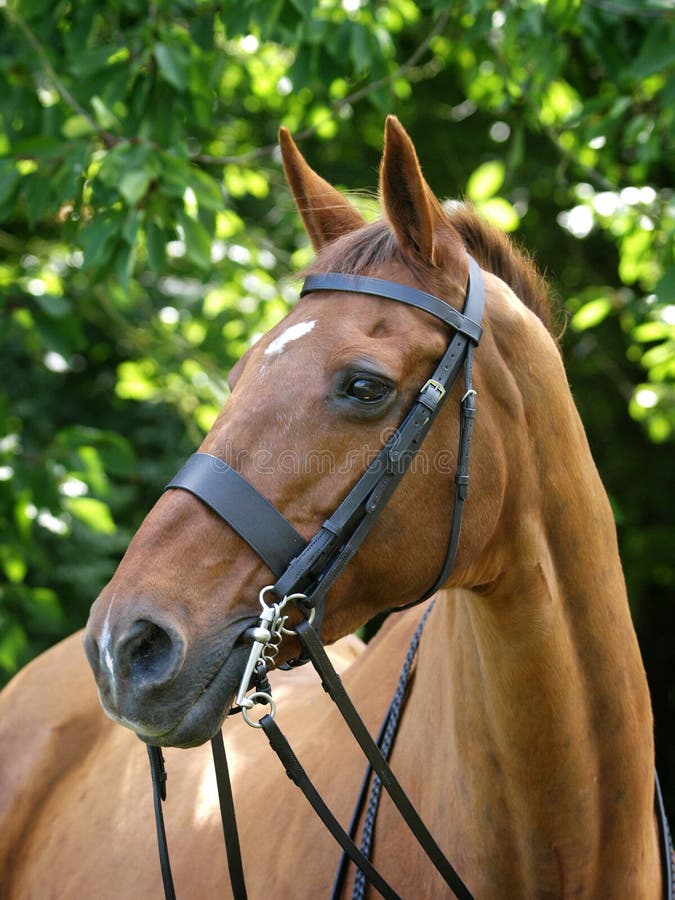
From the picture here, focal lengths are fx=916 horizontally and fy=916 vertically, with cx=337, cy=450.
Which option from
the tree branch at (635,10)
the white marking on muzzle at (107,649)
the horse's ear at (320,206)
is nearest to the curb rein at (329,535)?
the white marking on muzzle at (107,649)

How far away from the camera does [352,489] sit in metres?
1.81

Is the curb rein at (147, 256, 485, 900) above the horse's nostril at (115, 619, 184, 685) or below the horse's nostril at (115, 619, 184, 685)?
above

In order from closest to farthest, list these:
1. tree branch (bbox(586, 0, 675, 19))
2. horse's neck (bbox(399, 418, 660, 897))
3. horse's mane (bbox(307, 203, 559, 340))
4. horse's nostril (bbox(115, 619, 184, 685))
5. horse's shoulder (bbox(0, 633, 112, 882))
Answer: horse's nostril (bbox(115, 619, 184, 685))
horse's neck (bbox(399, 418, 660, 897))
horse's mane (bbox(307, 203, 559, 340))
horse's shoulder (bbox(0, 633, 112, 882))
tree branch (bbox(586, 0, 675, 19))

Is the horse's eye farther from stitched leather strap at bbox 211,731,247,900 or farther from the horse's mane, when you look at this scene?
stitched leather strap at bbox 211,731,247,900

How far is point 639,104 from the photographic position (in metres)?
4.32

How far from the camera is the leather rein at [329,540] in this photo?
1729mm

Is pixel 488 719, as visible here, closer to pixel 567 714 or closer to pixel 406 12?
pixel 567 714

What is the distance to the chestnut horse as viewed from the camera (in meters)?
1.69

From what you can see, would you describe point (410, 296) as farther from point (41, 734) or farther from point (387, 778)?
point (41, 734)

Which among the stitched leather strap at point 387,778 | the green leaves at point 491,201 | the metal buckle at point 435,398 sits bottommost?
the stitched leather strap at point 387,778

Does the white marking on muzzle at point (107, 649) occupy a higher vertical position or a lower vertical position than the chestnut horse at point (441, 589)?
lower

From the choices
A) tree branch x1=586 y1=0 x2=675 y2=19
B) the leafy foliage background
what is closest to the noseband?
the leafy foliage background

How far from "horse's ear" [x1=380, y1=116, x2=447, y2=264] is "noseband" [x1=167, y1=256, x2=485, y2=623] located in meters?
0.13

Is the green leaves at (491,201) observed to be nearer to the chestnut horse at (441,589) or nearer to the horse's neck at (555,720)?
the chestnut horse at (441,589)
